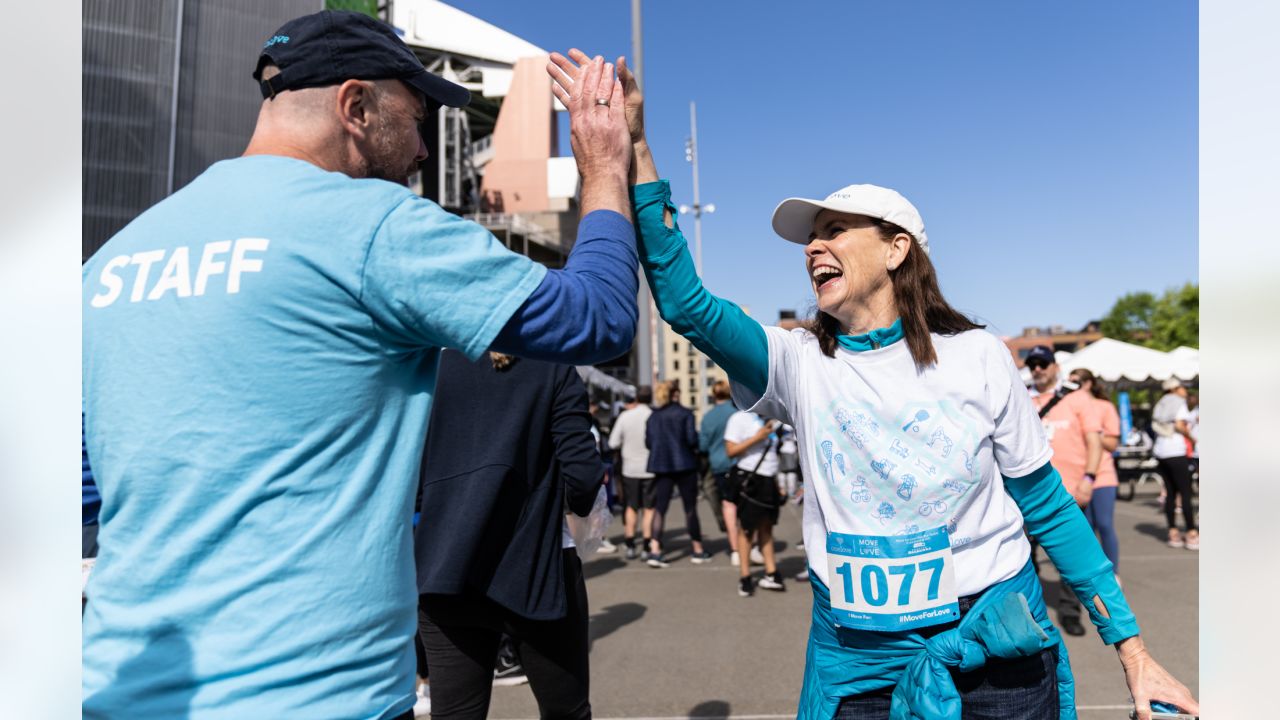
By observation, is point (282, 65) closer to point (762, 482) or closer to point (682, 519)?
point (762, 482)

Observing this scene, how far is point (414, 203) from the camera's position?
4.08 ft

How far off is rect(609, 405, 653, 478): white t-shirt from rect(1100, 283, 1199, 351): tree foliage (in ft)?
110

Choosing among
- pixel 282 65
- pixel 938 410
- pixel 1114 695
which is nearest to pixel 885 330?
pixel 938 410

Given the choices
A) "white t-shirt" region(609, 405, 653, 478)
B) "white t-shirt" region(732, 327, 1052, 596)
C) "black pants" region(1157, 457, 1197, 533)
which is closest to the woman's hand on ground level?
"white t-shirt" region(732, 327, 1052, 596)

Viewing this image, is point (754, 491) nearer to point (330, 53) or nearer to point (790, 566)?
point (790, 566)

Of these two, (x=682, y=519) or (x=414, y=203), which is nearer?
(x=414, y=203)

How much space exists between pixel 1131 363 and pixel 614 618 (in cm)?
1319

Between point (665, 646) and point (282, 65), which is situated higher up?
point (282, 65)

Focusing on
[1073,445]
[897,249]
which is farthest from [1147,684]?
[1073,445]

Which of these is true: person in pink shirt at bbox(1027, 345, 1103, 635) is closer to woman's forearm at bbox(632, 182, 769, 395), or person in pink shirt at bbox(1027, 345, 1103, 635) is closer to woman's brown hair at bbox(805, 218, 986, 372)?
woman's brown hair at bbox(805, 218, 986, 372)

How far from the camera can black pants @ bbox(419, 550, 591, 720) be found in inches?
112

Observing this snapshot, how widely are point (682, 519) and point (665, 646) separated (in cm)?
740
